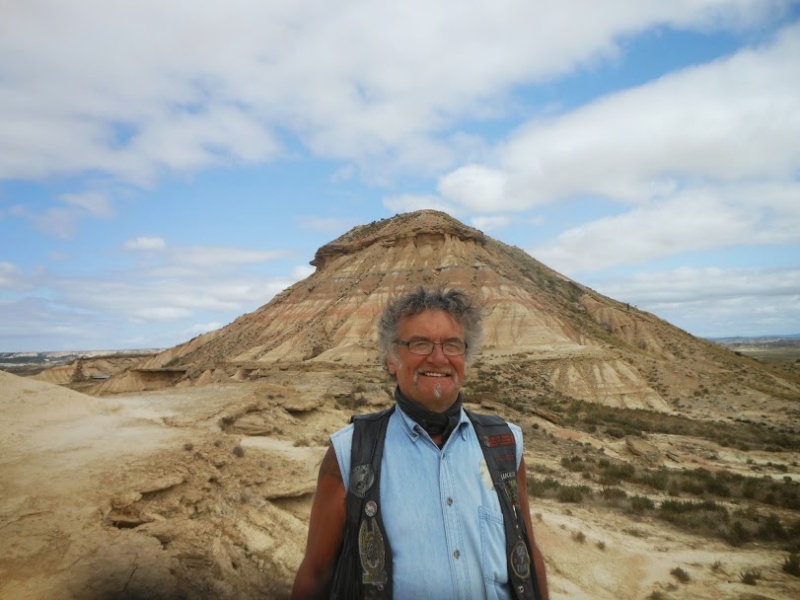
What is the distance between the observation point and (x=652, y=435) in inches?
796

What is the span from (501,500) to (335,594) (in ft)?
2.86

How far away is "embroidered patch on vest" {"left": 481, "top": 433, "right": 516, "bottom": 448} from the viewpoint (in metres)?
2.46

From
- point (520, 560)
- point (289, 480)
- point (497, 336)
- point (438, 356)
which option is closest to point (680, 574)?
point (289, 480)

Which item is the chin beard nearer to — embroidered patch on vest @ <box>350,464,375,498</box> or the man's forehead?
the man's forehead

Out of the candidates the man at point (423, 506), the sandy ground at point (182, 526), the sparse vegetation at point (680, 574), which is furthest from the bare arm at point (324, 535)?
the sparse vegetation at point (680, 574)

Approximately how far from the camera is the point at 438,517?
85.7 inches

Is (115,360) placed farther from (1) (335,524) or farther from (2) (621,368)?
(1) (335,524)

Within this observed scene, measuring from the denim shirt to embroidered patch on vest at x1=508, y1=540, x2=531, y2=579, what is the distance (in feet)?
0.17

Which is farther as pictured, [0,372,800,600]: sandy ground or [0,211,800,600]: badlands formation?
[0,211,800,600]: badlands formation

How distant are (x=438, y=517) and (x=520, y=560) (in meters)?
0.47

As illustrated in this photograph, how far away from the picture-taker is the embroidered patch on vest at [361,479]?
2.16 m

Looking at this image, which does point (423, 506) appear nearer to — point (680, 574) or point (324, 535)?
point (324, 535)

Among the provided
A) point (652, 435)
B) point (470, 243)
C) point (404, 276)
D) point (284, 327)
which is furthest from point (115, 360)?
point (652, 435)

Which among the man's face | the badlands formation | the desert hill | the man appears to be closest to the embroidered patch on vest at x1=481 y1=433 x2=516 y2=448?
the man
